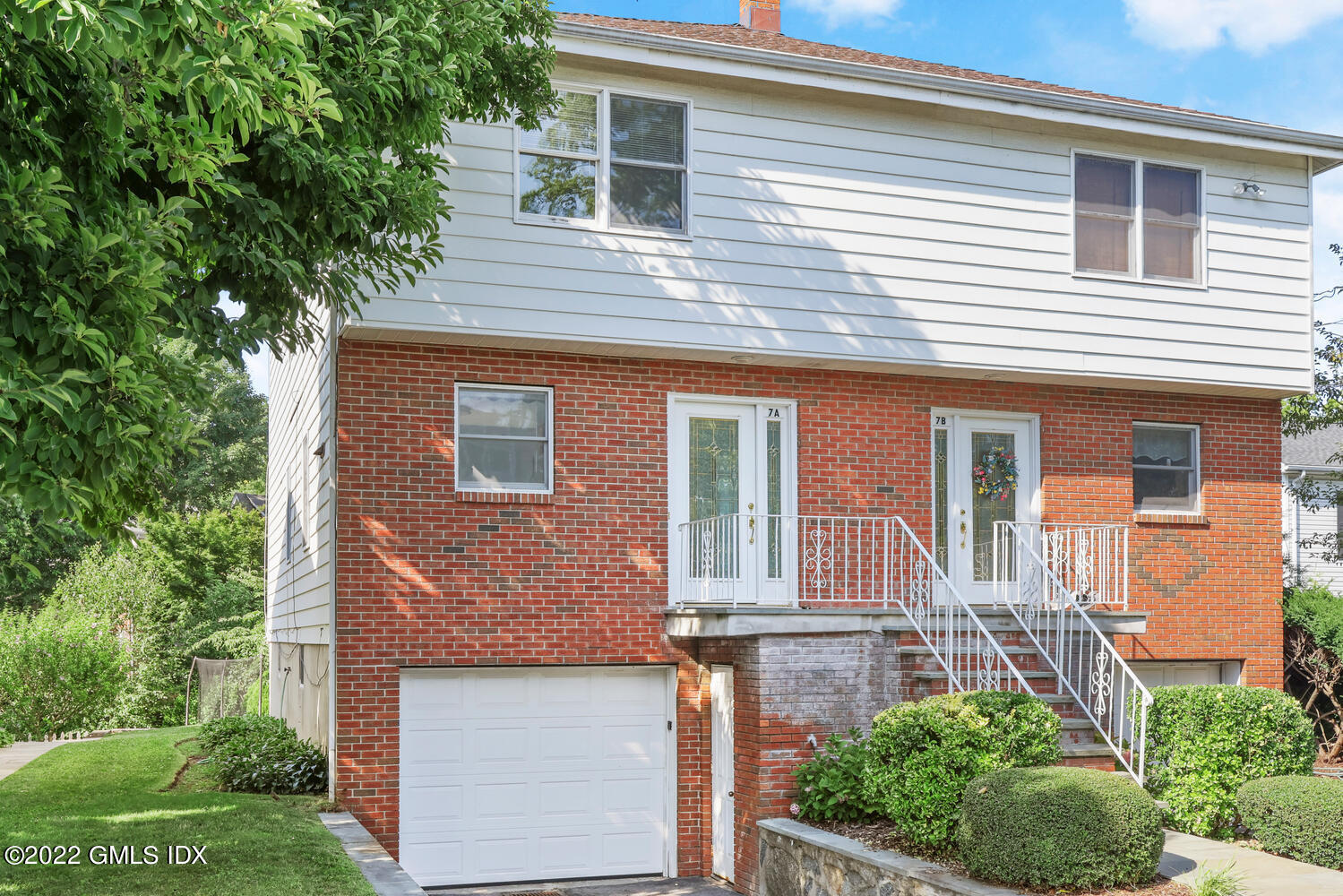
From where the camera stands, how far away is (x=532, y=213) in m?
11.6

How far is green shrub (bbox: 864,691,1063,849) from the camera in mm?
9016

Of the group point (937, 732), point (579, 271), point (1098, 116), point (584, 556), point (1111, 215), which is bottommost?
point (937, 732)

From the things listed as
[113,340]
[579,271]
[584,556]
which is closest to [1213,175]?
[579,271]

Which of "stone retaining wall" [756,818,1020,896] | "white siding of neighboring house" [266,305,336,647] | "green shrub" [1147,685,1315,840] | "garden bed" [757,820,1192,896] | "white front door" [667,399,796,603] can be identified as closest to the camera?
"garden bed" [757,820,1192,896]

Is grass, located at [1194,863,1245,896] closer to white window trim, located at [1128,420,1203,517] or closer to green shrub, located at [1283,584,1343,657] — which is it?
white window trim, located at [1128,420,1203,517]

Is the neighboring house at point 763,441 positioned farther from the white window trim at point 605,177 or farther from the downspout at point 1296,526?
the downspout at point 1296,526

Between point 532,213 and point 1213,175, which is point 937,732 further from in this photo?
point 1213,175

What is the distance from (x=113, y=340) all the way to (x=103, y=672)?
54.8 feet

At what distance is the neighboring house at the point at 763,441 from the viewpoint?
36.6ft

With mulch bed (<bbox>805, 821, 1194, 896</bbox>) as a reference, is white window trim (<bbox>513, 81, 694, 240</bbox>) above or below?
above

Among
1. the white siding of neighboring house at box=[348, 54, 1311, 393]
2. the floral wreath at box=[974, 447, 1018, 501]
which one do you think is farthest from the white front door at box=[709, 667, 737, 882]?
the floral wreath at box=[974, 447, 1018, 501]

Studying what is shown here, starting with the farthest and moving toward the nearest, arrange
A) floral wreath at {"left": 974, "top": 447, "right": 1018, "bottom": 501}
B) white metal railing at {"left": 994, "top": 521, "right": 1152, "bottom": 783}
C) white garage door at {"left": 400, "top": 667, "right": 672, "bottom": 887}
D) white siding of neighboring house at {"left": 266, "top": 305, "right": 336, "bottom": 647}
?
floral wreath at {"left": 974, "top": 447, "right": 1018, "bottom": 501} → white siding of neighboring house at {"left": 266, "top": 305, "right": 336, "bottom": 647} → white garage door at {"left": 400, "top": 667, "right": 672, "bottom": 887} → white metal railing at {"left": 994, "top": 521, "right": 1152, "bottom": 783}

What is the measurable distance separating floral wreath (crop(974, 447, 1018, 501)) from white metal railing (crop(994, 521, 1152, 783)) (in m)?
0.40

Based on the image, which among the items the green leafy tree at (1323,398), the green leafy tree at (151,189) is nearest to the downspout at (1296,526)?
the green leafy tree at (1323,398)
